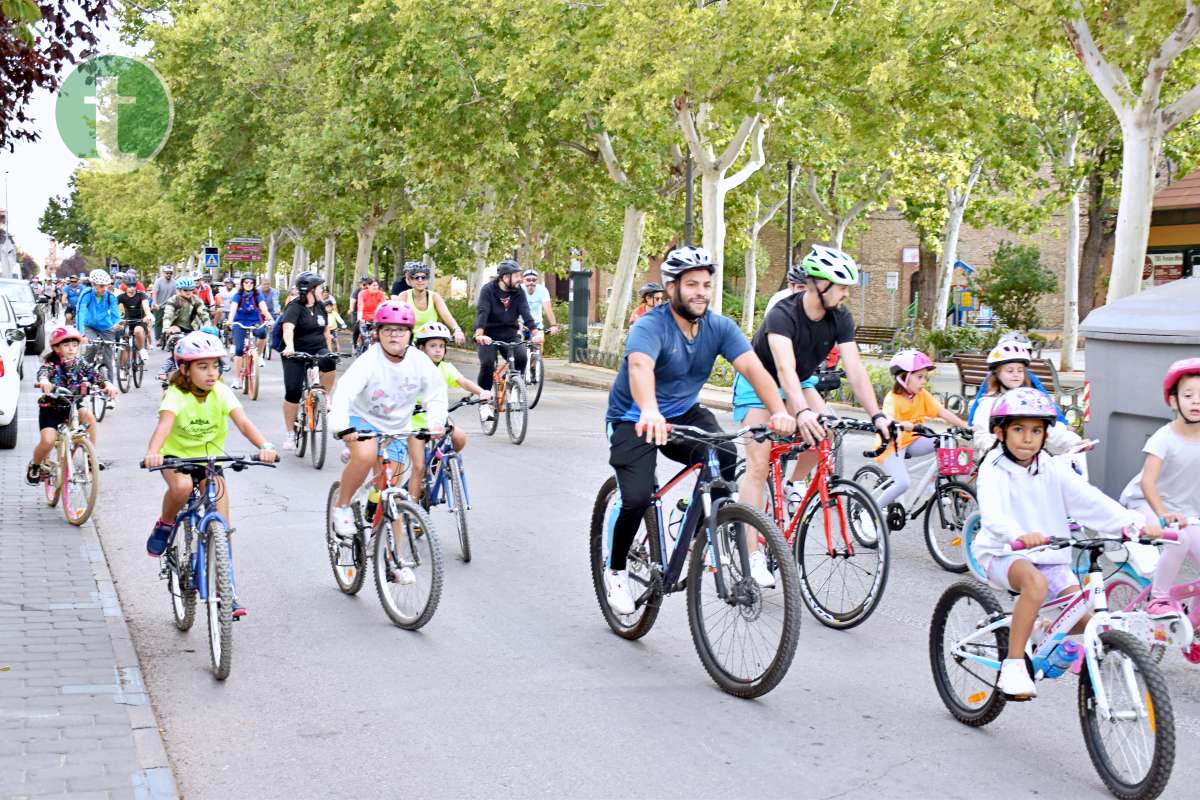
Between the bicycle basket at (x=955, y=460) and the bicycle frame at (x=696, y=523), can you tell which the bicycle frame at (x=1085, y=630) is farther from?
the bicycle basket at (x=955, y=460)

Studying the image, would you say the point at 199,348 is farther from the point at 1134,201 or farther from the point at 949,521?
the point at 1134,201

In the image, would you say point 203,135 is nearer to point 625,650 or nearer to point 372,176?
→ point 372,176

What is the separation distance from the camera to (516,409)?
1577 centimetres

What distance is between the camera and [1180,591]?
6250mm

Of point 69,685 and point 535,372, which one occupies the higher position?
point 535,372

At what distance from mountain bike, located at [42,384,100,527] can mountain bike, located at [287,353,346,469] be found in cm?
272

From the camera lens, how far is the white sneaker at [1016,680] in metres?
5.26

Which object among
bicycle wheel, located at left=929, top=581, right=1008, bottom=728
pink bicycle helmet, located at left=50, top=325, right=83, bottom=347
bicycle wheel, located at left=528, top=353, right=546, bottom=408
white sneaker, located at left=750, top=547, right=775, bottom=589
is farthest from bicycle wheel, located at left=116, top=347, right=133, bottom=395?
bicycle wheel, located at left=929, top=581, right=1008, bottom=728

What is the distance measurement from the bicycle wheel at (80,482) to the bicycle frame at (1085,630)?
6577mm

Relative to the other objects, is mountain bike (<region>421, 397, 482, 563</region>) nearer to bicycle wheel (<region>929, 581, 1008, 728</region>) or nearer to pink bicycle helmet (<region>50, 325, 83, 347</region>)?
pink bicycle helmet (<region>50, 325, 83, 347</region>)

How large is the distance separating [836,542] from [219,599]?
292cm

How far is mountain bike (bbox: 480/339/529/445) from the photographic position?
15641mm

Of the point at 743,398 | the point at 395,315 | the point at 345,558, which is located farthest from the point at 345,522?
the point at 743,398

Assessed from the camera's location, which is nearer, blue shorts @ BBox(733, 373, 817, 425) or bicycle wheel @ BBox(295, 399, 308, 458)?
blue shorts @ BBox(733, 373, 817, 425)
